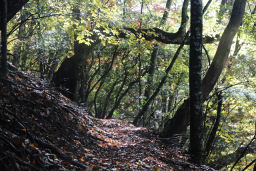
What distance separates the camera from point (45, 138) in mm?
4113

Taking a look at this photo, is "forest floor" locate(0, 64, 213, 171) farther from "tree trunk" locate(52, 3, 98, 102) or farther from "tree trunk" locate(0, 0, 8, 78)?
"tree trunk" locate(52, 3, 98, 102)

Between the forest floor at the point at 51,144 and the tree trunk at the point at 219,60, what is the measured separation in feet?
3.33

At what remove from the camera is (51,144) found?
3873 millimetres

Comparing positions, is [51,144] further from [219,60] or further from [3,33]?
[219,60]

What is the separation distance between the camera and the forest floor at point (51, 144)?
115 inches

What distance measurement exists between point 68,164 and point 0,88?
2094 millimetres

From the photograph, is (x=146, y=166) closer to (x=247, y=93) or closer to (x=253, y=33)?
(x=247, y=93)

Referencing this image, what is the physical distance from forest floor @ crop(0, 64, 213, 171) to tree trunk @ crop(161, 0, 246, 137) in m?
1.01

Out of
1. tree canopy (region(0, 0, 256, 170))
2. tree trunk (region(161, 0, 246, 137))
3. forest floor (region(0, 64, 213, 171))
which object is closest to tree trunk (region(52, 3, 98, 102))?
tree canopy (region(0, 0, 256, 170))

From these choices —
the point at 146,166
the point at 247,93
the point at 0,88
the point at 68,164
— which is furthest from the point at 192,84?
the point at 0,88

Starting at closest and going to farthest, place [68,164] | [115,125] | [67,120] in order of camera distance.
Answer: [68,164] < [67,120] < [115,125]

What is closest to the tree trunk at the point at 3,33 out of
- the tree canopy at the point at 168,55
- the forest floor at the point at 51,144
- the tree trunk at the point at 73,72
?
the tree canopy at the point at 168,55

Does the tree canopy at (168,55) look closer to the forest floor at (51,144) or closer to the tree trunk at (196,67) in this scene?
the tree trunk at (196,67)

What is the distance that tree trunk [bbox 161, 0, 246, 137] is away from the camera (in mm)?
6496
